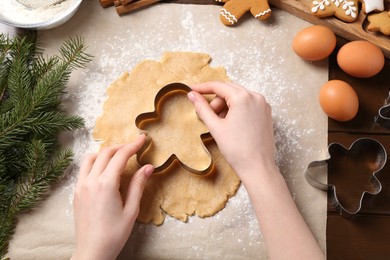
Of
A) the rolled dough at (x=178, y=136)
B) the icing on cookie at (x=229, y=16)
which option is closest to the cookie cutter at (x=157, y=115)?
the rolled dough at (x=178, y=136)

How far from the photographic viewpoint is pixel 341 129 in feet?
4.21

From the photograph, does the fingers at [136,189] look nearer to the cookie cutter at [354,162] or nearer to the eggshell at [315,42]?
the cookie cutter at [354,162]

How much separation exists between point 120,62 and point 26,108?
31cm

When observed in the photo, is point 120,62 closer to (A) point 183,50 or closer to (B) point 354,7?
(A) point 183,50

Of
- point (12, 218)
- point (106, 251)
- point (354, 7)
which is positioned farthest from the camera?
point (354, 7)

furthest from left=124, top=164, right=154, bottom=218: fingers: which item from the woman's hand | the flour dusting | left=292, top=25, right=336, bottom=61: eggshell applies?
left=292, top=25, right=336, bottom=61: eggshell

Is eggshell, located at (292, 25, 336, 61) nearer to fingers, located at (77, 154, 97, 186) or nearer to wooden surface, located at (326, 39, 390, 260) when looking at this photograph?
wooden surface, located at (326, 39, 390, 260)

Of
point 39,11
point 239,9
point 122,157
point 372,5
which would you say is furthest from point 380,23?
point 39,11

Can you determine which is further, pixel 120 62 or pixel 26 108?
pixel 120 62

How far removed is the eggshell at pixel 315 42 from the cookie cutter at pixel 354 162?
251mm

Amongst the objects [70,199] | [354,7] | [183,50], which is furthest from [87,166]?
[354,7]

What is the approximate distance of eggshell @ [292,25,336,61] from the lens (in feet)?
4.15

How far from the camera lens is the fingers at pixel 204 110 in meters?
1.16

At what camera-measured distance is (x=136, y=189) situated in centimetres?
116
